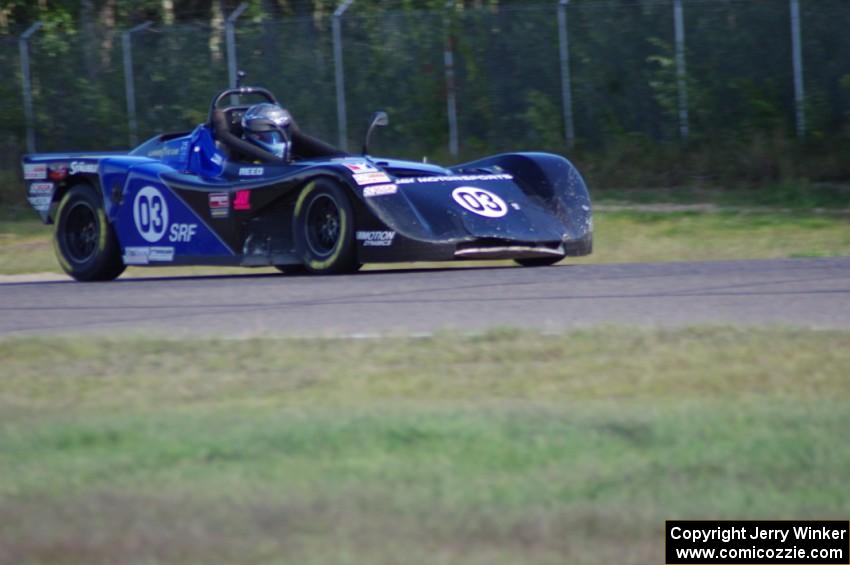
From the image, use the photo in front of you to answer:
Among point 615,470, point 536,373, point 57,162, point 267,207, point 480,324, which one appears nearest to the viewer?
point 615,470

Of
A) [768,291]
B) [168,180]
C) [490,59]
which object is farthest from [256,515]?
[490,59]

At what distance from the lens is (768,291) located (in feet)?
27.9

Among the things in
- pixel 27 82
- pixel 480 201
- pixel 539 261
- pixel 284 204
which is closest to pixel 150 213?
pixel 284 204

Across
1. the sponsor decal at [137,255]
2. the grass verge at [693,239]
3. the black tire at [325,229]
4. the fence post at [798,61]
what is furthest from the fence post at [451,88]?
the black tire at [325,229]

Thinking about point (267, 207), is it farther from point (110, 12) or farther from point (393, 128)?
point (110, 12)

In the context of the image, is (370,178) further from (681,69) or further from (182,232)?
(681,69)

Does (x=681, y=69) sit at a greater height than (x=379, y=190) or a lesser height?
greater

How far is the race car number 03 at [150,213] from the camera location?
11.5 meters

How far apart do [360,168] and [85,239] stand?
317 centimetres

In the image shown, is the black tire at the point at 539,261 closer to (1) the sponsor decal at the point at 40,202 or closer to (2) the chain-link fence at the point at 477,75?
(1) the sponsor decal at the point at 40,202

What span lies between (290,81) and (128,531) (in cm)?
1724

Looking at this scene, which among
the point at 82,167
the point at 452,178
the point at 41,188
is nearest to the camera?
the point at 452,178

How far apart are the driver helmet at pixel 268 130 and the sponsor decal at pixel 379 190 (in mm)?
1692

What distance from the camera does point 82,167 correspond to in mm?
12070
